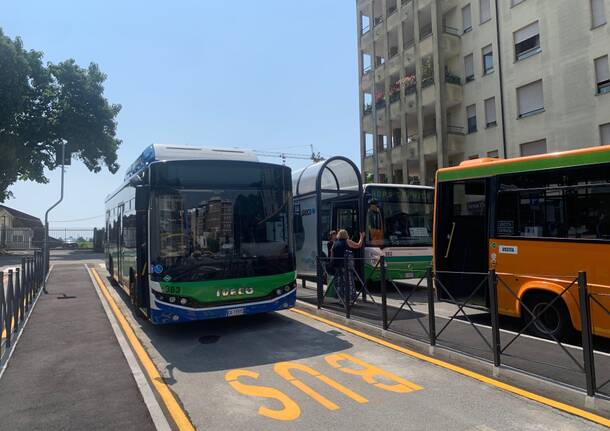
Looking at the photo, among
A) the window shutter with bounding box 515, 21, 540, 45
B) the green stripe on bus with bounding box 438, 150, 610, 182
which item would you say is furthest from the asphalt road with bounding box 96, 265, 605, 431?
the window shutter with bounding box 515, 21, 540, 45

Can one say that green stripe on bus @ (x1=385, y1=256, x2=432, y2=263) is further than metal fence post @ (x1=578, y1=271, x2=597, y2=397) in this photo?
Yes

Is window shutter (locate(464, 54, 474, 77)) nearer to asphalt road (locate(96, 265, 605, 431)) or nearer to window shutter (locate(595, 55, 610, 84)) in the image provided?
window shutter (locate(595, 55, 610, 84))

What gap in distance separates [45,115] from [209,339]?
1479 inches

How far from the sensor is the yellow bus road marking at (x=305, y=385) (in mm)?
4591

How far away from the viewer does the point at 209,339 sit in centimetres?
762

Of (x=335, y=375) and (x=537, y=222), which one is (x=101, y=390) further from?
(x=537, y=222)

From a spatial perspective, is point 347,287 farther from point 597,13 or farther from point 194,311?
point 597,13

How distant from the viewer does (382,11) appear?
32781mm

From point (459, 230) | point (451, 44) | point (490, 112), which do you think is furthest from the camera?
point (451, 44)

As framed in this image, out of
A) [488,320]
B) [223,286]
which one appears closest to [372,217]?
[488,320]

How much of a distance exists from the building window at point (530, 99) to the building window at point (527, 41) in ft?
5.30

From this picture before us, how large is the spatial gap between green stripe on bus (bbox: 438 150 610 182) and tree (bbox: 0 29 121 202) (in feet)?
111

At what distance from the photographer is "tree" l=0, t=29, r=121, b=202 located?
33531mm

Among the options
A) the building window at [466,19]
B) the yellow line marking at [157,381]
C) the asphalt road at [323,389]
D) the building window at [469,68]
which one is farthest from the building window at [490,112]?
the yellow line marking at [157,381]
